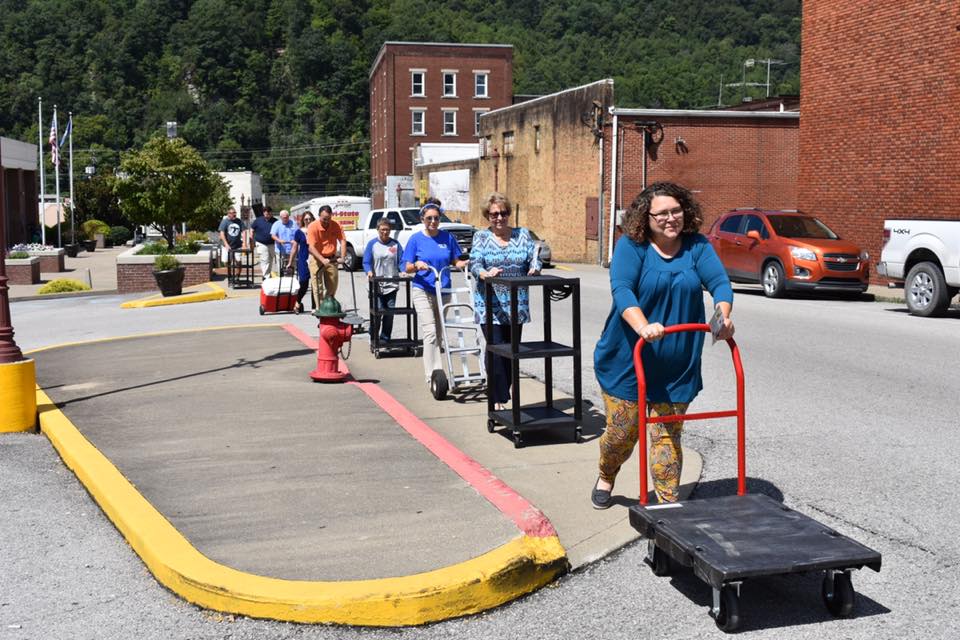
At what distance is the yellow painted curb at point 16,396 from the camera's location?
8.91m

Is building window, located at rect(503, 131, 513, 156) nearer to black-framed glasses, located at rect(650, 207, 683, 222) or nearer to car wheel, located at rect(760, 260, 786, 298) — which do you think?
car wheel, located at rect(760, 260, 786, 298)

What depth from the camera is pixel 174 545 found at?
5516mm

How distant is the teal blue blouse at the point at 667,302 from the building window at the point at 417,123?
258 feet

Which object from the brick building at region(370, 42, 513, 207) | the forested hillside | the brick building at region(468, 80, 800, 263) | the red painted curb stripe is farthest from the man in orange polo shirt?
the forested hillside

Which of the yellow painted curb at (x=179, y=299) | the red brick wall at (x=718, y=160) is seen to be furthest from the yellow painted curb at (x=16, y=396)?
the red brick wall at (x=718, y=160)

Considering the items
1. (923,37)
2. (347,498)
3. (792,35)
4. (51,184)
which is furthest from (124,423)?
(792,35)

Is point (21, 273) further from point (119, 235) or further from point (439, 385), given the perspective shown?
point (119, 235)

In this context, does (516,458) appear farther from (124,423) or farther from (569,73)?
(569,73)

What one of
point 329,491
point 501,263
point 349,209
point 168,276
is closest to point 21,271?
point 168,276

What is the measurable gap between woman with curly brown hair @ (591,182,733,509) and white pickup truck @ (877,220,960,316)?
44.3 feet

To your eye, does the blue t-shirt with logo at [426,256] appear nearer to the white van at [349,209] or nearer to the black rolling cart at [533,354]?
the black rolling cart at [533,354]

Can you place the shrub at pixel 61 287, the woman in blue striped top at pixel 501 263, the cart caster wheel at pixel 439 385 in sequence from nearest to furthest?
the woman in blue striped top at pixel 501 263
the cart caster wheel at pixel 439 385
the shrub at pixel 61 287

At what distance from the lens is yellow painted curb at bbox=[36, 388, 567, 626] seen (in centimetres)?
477

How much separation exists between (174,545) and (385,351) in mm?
7904
